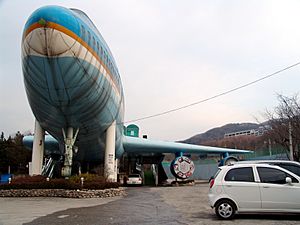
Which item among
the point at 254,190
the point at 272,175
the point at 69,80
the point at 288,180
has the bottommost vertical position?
the point at 254,190

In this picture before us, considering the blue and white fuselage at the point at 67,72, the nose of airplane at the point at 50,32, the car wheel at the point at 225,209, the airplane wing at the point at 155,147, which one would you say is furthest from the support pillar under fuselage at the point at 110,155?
the car wheel at the point at 225,209

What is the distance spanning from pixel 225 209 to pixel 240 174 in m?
1.04

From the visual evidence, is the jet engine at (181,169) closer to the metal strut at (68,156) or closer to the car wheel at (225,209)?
the metal strut at (68,156)

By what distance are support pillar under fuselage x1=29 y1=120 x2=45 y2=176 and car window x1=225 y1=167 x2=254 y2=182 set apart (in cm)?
1381

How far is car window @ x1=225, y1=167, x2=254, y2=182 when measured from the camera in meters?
8.81

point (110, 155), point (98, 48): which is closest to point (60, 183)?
point (110, 155)

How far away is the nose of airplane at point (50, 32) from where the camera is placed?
12.8 m

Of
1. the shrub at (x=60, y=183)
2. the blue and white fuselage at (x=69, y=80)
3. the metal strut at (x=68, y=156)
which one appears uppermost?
the blue and white fuselage at (x=69, y=80)

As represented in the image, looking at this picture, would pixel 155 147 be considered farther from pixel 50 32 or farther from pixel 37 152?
pixel 50 32

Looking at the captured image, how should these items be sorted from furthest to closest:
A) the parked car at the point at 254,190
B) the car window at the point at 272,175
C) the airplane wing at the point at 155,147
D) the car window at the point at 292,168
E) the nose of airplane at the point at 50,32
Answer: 1. the airplane wing at the point at 155,147
2. the nose of airplane at the point at 50,32
3. the car window at the point at 292,168
4. the car window at the point at 272,175
5. the parked car at the point at 254,190

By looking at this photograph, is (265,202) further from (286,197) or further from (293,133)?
(293,133)

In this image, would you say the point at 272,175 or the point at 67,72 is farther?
the point at 67,72

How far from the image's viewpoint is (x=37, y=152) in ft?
63.8

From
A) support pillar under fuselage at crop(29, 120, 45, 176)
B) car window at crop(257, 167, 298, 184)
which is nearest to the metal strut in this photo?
support pillar under fuselage at crop(29, 120, 45, 176)
